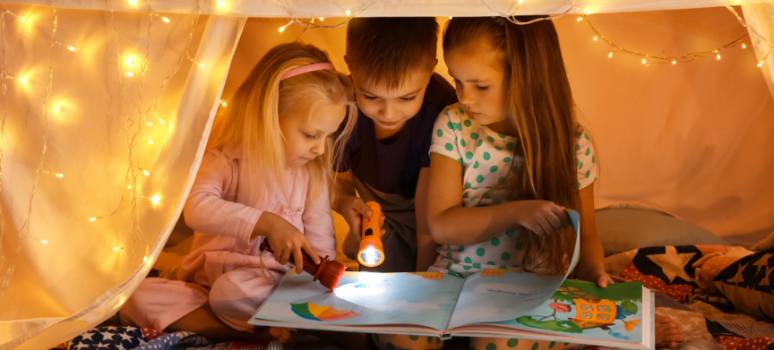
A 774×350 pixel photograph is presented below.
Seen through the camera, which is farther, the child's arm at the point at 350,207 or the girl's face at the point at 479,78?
the child's arm at the point at 350,207

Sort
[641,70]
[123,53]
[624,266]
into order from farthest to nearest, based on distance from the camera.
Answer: [641,70]
[624,266]
[123,53]

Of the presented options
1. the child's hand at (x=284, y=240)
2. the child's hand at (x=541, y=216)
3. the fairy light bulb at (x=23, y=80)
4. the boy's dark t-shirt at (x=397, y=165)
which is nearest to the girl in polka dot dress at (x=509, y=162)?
the child's hand at (x=541, y=216)

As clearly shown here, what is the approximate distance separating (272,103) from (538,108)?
49 cm

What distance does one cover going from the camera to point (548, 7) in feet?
5.56

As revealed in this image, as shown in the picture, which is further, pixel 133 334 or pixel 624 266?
pixel 624 266

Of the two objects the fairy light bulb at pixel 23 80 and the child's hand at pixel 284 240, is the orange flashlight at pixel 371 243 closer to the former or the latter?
the child's hand at pixel 284 240

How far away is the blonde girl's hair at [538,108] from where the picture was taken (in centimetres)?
199

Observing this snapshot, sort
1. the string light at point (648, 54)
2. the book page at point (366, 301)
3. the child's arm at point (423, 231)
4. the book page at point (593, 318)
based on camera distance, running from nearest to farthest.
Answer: the book page at point (593, 318), the book page at point (366, 301), the child's arm at point (423, 231), the string light at point (648, 54)

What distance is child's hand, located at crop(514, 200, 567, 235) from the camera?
6.23 feet

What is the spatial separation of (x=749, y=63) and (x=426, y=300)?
1008 millimetres

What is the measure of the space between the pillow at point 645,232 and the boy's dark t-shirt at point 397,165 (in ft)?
1.57

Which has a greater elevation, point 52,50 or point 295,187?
point 52,50

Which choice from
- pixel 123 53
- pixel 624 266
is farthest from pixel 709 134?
pixel 123 53

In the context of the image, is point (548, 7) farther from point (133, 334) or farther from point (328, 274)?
point (133, 334)
